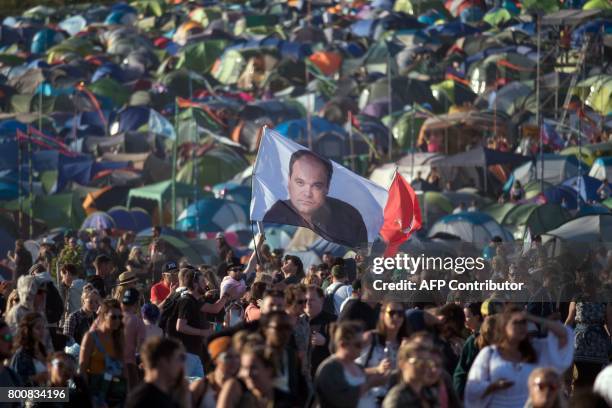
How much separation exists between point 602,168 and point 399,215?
60.8 ft

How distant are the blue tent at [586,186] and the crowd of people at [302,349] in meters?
19.0

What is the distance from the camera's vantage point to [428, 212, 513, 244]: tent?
29797mm

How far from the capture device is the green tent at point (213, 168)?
40406 mm

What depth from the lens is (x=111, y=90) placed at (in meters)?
52.6

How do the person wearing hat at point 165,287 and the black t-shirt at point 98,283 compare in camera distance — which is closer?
the black t-shirt at point 98,283

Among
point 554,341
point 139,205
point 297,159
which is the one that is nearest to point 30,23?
point 139,205

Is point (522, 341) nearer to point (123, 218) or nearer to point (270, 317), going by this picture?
point (270, 317)

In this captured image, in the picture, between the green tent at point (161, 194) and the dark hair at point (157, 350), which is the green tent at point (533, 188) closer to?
the green tent at point (161, 194)

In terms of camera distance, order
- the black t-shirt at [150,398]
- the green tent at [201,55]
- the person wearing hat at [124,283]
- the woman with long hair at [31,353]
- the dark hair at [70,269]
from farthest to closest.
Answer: the green tent at [201,55] → the dark hair at [70,269] → the person wearing hat at [124,283] → the woman with long hair at [31,353] → the black t-shirt at [150,398]

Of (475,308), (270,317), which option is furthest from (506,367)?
(475,308)

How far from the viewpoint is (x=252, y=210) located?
1634 centimetres

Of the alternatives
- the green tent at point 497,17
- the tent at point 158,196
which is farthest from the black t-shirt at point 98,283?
the green tent at point 497,17

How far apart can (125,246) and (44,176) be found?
1673 centimetres

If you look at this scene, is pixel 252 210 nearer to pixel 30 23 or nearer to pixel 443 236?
pixel 443 236
